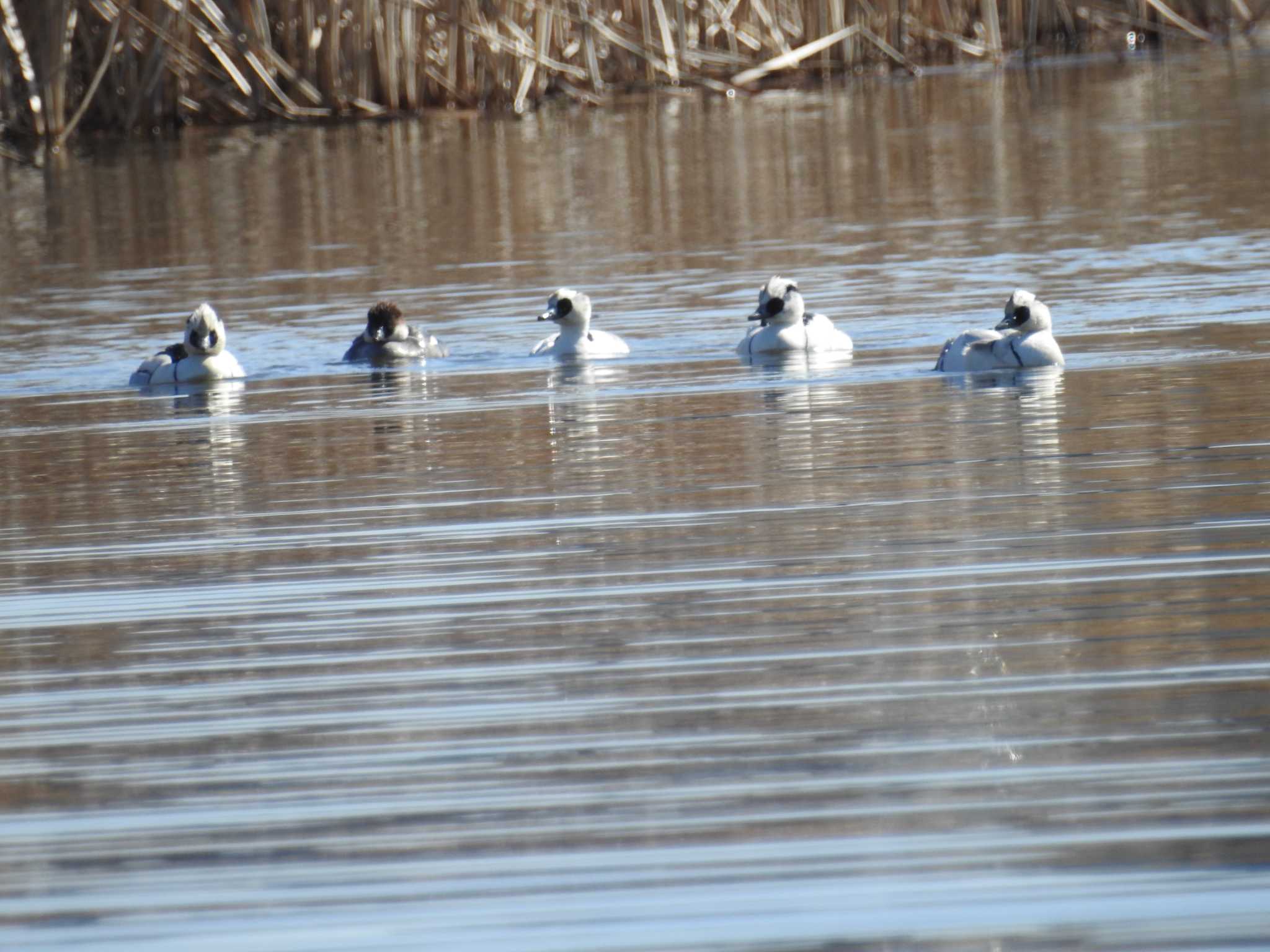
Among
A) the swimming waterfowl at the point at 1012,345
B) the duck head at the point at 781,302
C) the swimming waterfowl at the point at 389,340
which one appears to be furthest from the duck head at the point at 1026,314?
the swimming waterfowl at the point at 389,340

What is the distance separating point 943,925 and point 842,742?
1136mm

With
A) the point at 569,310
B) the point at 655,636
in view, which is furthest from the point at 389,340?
the point at 655,636

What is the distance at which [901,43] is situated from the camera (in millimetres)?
40312

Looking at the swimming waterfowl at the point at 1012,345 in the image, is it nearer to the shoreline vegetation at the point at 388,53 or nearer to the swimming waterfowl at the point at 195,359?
the swimming waterfowl at the point at 195,359

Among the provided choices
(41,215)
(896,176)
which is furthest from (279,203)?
(896,176)

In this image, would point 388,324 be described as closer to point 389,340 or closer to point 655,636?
point 389,340

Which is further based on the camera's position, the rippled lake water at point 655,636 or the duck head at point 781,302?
the duck head at point 781,302

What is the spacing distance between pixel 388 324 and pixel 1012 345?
3.99m

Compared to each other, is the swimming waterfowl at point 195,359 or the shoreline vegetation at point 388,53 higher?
the shoreline vegetation at point 388,53

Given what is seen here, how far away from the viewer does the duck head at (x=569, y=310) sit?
46.7 feet

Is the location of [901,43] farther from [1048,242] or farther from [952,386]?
[952,386]

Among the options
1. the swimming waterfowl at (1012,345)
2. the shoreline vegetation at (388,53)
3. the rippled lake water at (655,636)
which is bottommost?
the rippled lake water at (655,636)

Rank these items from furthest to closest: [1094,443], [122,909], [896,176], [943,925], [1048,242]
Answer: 1. [896,176]
2. [1048,242]
3. [1094,443]
4. [122,909]
5. [943,925]

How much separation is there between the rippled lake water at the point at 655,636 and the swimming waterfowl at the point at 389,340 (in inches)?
7.0
